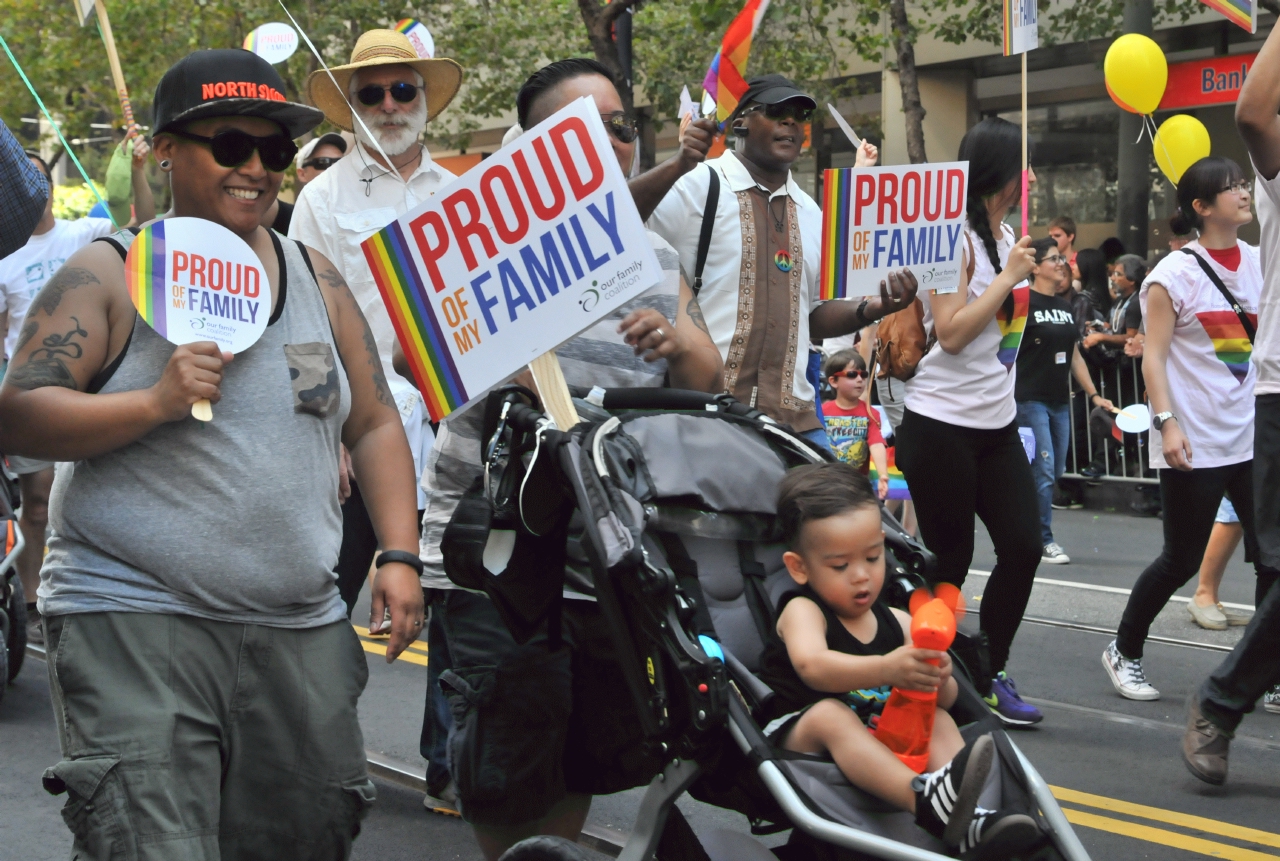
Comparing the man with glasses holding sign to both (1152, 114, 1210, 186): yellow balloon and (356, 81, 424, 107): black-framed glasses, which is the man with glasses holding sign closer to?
(356, 81, 424, 107): black-framed glasses

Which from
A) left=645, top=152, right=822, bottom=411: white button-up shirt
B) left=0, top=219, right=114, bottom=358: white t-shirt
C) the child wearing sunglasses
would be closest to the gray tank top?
left=645, top=152, right=822, bottom=411: white button-up shirt

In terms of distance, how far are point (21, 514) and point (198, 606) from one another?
5.12m

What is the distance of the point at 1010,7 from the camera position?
6.06 metres

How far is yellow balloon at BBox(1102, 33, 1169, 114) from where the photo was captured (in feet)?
29.7

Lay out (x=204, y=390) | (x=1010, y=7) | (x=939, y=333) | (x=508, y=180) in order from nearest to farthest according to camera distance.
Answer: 1. (x=204, y=390)
2. (x=508, y=180)
3. (x=939, y=333)
4. (x=1010, y=7)

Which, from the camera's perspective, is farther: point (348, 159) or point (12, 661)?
point (12, 661)

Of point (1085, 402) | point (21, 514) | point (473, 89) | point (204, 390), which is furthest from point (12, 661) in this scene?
point (473, 89)

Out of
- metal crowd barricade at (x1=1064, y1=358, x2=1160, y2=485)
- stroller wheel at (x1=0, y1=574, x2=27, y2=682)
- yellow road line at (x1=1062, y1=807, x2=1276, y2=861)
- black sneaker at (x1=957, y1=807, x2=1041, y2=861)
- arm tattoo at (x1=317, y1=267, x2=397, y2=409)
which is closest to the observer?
black sneaker at (x1=957, y1=807, x2=1041, y2=861)

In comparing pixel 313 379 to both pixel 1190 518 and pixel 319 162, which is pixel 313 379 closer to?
pixel 1190 518

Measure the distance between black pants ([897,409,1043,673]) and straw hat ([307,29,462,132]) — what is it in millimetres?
2144

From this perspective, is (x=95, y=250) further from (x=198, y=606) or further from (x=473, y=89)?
(x=473, y=89)

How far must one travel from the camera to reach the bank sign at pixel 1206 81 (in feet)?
52.4

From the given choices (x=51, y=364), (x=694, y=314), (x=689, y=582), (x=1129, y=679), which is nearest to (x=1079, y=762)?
(x=1129, y=679)

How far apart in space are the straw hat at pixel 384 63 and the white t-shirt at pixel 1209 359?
2755 mm
